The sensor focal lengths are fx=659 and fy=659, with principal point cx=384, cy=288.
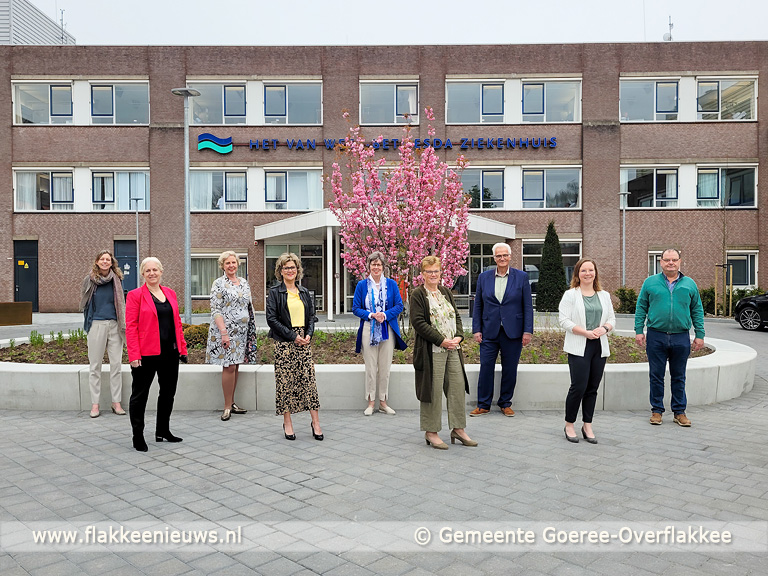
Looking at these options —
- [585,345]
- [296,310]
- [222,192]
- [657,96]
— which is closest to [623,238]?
[657,96]

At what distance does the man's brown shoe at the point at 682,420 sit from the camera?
→ 280 inches

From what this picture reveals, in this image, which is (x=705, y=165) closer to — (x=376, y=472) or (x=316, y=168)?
(x=316, y=168)

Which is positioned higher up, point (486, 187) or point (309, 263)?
point (486, 187)

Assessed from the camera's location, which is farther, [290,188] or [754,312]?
[290,188]

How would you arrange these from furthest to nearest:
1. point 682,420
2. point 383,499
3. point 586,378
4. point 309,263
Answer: point 309,263 < point 682,420 < point 586,378 < point 383,499

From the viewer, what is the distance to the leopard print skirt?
665 centimetres

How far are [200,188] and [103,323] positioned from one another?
21.3 m

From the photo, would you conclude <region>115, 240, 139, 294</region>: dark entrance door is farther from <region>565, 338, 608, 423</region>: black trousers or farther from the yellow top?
<region>565, 338, 608, 423</region>: black trousers

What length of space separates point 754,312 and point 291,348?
17.3m

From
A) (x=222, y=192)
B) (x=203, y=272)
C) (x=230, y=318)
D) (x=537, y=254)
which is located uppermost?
(x=222, y=192)

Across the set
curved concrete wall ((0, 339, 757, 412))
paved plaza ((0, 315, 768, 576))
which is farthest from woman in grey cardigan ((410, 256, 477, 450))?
curved concrete wall ((0, 339, 757, 412))

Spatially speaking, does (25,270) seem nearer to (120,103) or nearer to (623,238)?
(120,103)

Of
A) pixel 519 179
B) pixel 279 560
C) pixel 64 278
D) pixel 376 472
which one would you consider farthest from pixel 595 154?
pixel 279 560

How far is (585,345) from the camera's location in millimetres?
6465
